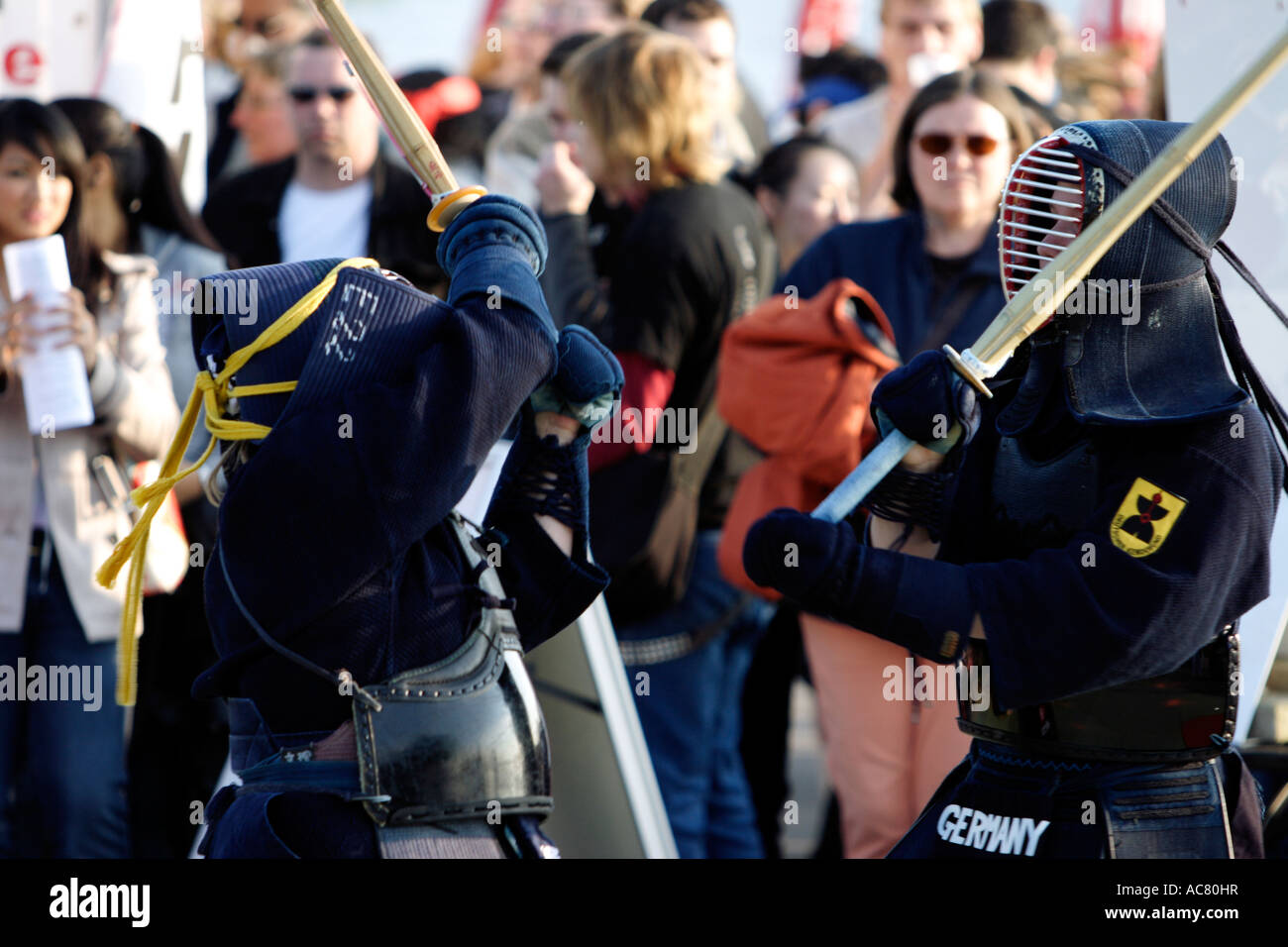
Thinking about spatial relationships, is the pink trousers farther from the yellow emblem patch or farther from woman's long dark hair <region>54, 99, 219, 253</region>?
woman's long dark hair <region>54, 99, 219, 253</region>

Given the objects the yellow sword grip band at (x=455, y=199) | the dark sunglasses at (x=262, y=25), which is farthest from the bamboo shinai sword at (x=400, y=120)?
the dark sunglasses at (x=262, y=25)

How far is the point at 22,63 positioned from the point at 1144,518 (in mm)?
3752

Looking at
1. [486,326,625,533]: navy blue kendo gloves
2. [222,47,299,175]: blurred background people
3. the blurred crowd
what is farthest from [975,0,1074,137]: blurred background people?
[486,326,625,533]: navy blue kendo gloves

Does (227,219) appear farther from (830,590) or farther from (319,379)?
(830,590)

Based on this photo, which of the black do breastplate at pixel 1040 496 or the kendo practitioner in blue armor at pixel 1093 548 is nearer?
the kendo practitioner in blue armor at pixel 1093 548

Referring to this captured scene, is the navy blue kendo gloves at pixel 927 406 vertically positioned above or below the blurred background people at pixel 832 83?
below

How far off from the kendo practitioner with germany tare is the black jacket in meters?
2.08

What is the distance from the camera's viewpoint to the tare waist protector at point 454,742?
2.43m

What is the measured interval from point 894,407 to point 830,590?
312 millimetres

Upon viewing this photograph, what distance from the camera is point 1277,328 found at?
11.3ft

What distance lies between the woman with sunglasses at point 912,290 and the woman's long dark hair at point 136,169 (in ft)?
5.44

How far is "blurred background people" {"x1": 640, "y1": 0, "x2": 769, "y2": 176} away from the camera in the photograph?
5645 millimetres

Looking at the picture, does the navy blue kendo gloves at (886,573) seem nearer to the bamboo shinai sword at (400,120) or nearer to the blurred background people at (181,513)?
the bamboo shinai sword at (400,120)

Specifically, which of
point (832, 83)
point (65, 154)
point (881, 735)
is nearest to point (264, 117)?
point (65, 154)
